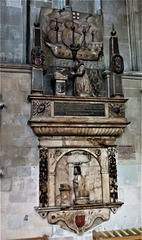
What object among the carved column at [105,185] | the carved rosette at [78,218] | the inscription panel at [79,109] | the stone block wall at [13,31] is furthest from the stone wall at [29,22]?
the carved rosette at [78,218]

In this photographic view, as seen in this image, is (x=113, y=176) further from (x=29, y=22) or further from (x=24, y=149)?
(x=29, y=22)

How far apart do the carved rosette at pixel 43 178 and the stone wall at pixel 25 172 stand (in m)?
0.10

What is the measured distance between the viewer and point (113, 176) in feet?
18.3

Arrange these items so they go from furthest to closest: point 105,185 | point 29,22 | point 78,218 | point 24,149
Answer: point 29,22
point 105,185
point 24,149
point 78,218

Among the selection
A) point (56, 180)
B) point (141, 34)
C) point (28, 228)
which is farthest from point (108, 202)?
point (141, 34)

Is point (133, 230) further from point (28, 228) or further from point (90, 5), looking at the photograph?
point (90, 5)

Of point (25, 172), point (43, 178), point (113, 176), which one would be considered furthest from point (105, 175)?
point (25, 172)

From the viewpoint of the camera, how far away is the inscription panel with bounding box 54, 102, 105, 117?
17.9 feet

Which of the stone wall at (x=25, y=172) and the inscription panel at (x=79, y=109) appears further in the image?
the inscription panel at (x=79, y=109)

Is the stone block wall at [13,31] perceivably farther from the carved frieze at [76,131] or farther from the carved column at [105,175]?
the carved column at [105,175]

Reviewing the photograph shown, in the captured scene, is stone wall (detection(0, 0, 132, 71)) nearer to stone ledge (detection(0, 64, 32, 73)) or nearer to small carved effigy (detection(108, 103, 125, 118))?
stone ledge (detection(0, 64, 32, 73))

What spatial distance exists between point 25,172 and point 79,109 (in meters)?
1.75

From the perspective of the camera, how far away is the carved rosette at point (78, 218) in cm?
518

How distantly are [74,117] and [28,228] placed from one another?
242cm
